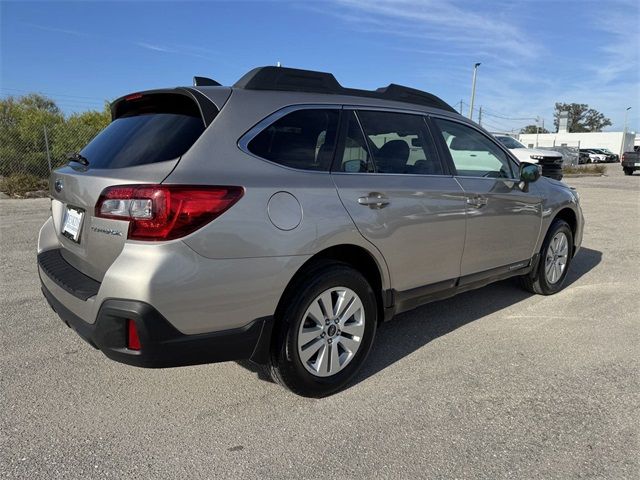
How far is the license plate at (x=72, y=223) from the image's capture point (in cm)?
273

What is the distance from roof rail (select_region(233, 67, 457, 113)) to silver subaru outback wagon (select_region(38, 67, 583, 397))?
0.01m

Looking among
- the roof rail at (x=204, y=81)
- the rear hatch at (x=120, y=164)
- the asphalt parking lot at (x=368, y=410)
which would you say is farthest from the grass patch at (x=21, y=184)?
the roof rail at (x=204, y=81)

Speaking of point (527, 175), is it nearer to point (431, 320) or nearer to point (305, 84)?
point (431, 320)

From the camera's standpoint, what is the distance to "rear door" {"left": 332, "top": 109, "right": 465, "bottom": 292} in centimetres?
307

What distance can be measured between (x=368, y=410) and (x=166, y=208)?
5.28 ft

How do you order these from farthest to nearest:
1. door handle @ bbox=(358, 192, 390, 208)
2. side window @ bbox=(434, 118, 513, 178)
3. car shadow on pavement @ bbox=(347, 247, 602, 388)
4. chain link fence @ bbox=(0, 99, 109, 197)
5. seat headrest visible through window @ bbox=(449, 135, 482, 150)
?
1. chain link fence @ bbox=(0, 99, 109, 197)
2. seat headrest visible through window @ bbox=(449, 135, 482, 150)
3. side window @ bbox=(434, 118, 513, 178)
4. car shadow on pavement @ bbox=(347, 247, 602, 388)
5. door handle @ bbox=(358, 192, 390, 208)

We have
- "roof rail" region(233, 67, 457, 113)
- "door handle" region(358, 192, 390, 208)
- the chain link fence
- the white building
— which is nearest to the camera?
"roof rail" region(233, 67, 457, 113)

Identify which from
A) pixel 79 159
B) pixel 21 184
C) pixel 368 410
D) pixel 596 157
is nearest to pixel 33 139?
pixel 21 184

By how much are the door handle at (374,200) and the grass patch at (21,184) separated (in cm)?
1151

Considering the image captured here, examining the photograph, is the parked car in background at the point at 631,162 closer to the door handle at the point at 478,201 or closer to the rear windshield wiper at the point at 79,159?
the door handle at the point at 478,201

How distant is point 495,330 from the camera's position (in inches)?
162

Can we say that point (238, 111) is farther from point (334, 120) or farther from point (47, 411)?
point (47, 411)

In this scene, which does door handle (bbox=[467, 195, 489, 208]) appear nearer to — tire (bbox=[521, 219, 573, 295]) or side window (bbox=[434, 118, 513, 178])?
side window (bbox=[434, 118, 513, 178])

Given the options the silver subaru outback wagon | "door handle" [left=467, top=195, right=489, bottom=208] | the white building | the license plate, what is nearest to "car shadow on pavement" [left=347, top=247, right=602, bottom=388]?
the silver subaru outback wagon
